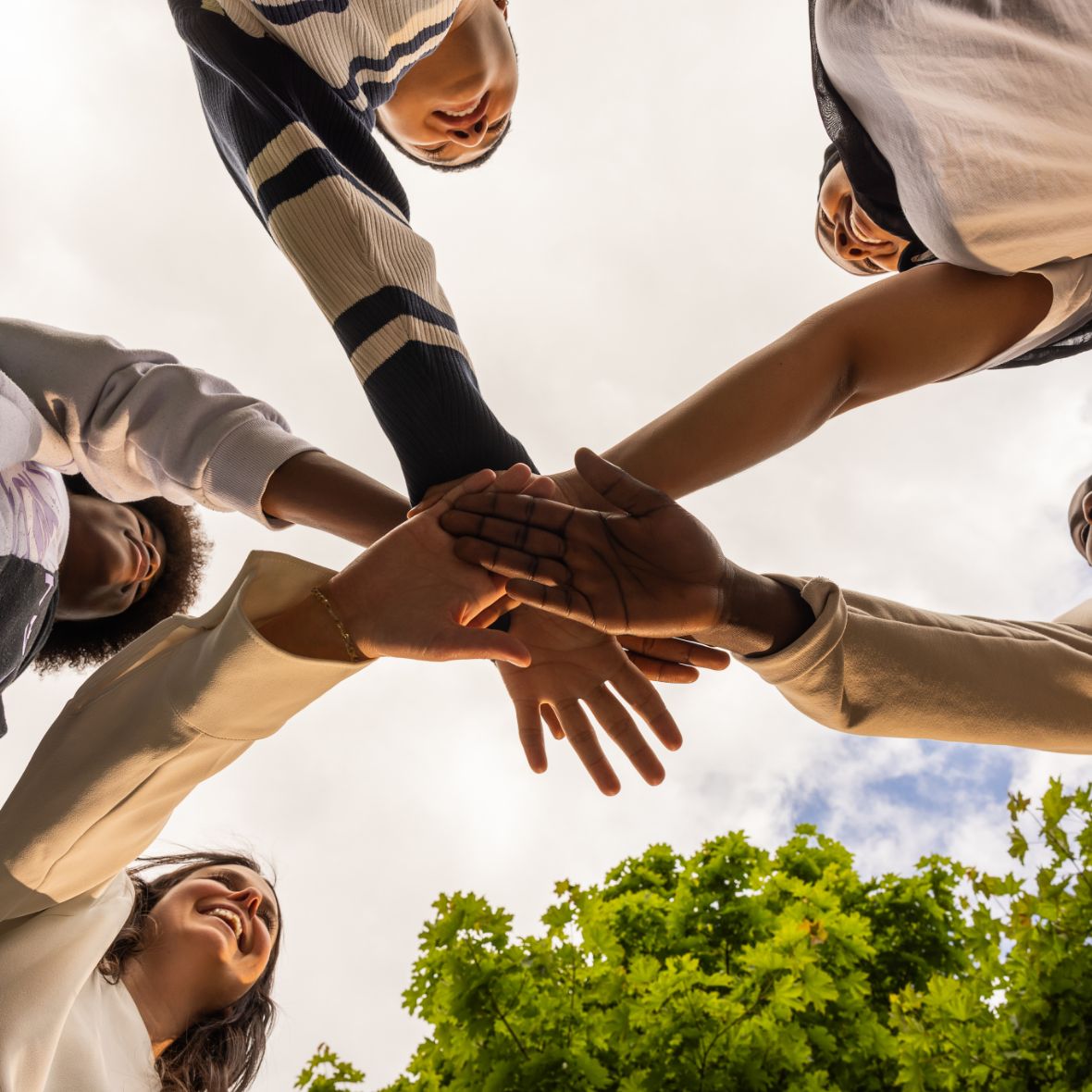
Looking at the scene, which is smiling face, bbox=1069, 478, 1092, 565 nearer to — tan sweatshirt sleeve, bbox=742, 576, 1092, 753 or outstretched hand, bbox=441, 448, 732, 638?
tan sweatshirt sleeve, bbox=742, 576, 1092, 753

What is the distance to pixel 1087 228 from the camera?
1.33 metres

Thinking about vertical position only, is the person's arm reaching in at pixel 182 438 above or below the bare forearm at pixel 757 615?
above

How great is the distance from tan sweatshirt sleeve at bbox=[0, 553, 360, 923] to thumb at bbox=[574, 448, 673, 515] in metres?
0.47

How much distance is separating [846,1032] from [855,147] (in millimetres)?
2363

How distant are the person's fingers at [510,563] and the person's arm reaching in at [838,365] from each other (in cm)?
26

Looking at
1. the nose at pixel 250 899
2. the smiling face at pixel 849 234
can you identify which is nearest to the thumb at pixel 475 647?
the smiling face at pixel 849 234

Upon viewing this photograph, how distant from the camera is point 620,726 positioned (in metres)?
1.66

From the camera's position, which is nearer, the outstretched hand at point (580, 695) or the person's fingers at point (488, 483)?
the person's fingers at point (488, 483)

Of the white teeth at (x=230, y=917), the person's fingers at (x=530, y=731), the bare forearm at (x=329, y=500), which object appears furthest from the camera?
the white teeth at (x=230, y=917)

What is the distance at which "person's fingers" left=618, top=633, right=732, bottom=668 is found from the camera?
5.34ft

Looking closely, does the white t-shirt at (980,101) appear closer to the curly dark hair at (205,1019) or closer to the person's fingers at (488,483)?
the person's fingers at (488,483)

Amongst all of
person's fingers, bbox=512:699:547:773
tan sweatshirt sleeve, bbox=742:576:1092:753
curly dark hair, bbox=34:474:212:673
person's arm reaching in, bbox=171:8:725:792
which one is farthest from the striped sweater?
curly dark hair, bbox=34:474:212:673

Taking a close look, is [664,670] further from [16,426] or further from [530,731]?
[16,426]

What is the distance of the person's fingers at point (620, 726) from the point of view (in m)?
1.63
